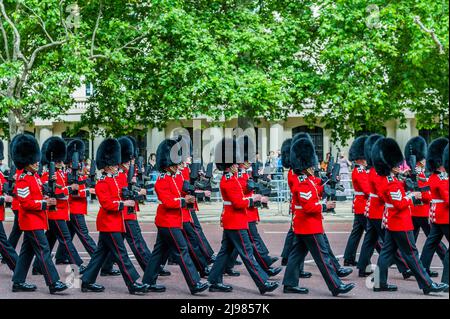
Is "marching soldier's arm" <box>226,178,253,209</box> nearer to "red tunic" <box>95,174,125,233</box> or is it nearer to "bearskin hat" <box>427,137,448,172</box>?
"red tunic" <box>95,174,125,233</box>

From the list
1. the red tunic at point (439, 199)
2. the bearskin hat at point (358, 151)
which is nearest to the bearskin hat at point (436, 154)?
the red tunic at point (439, 199)

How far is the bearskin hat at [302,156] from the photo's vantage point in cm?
889

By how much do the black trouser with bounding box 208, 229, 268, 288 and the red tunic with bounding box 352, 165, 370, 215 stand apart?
7.93 feet

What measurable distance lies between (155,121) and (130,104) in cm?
192

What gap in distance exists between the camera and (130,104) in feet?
74.4

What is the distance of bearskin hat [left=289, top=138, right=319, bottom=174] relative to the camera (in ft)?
29.2

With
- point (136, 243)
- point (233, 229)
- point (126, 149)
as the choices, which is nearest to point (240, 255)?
point (233, 229)

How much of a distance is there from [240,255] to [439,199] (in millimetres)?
2182

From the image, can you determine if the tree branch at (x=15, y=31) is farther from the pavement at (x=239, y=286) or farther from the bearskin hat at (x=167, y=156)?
the bearskin hat at (x=167, y=156)

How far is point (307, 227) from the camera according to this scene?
875 centimetres

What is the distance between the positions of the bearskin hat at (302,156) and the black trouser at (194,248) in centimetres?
198

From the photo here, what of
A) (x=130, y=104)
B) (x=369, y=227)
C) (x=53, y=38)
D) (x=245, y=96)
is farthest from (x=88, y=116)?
(x=369, y=227)

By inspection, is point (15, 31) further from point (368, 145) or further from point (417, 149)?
point (417, 149)

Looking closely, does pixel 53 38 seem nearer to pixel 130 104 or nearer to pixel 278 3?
pixel 130 104
